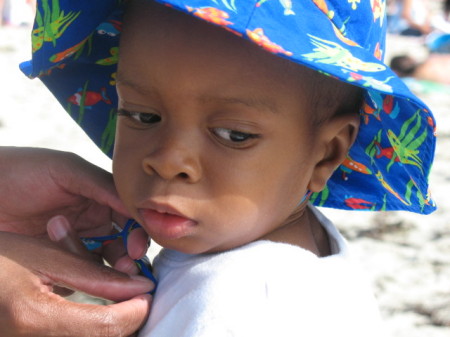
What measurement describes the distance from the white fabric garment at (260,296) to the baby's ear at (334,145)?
0.66ft

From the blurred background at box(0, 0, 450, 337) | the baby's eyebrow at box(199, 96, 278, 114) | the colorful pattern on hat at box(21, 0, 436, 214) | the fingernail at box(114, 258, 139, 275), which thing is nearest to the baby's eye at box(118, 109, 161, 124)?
the baby's eyebrow at box(199, 96, 278, 114)

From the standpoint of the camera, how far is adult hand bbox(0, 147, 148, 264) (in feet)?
7.03

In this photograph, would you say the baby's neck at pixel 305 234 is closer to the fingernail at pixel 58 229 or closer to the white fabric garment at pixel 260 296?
the white fabric garment at pixel 260 296

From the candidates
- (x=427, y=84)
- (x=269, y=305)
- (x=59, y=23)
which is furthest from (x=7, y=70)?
(x=269, y=305)

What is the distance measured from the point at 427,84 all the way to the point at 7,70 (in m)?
4.20

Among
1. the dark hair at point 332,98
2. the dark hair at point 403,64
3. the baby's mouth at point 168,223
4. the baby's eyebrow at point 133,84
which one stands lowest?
the dark hair at point 403,64

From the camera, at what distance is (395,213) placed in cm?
427

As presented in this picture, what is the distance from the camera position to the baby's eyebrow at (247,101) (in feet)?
5.55

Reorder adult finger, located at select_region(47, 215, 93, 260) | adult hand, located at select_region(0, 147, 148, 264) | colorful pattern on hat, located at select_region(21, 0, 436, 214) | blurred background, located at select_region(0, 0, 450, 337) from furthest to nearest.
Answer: blurred background, located at select_region(0, 0, 450, 337)
adult hand, located at select_region(0, 147, 148, 264)
adult finger, located at select_region(47, 215, 93, 260)
colorful pattern on hat, located at select_region(21, 0, 436, 214)

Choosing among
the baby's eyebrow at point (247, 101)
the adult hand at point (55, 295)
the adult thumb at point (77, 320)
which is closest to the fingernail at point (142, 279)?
the adult hand at point (55, 295)

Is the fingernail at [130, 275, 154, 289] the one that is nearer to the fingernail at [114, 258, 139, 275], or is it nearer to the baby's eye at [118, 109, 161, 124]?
the fingernail at [114, 258, 139, 275]

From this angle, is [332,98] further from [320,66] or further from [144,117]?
[144,117]

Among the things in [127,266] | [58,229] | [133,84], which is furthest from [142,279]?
[133,84]

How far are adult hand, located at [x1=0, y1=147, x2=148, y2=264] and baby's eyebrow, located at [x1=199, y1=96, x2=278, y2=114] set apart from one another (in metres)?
0.54
